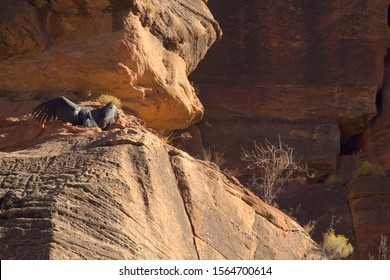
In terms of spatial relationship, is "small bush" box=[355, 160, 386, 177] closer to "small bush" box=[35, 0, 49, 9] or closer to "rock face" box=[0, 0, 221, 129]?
"rock face" box=[0, 0, 221, 129]

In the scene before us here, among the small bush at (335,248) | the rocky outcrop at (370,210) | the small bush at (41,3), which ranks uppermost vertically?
the small bush at (41,3)

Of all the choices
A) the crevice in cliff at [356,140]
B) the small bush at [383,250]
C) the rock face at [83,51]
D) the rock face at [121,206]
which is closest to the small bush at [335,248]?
the small bush at [383,250]

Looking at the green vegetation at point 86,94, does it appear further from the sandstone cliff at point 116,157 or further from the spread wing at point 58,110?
the spread wing at point 58,110

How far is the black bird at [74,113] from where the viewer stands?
51.5ft

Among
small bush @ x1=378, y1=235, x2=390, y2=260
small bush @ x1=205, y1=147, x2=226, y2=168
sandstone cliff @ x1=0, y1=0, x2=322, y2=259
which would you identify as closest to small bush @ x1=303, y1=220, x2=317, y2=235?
small bush @ x1=378, y1=235, x2=390, y2=260

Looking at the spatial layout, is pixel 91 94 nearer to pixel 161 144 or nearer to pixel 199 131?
pixel 161 144

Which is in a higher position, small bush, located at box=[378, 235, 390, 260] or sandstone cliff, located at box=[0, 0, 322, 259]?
sandstone cliff, located at box=[0, 0, 322, 259]

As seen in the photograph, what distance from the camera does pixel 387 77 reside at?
84.0 feet

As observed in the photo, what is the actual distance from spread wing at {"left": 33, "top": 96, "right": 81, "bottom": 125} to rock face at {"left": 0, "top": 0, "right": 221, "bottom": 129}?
5.03ft

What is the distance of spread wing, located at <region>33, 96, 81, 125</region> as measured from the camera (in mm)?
15719

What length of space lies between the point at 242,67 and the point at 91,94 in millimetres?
8559

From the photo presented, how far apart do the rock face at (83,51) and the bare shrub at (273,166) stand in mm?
3727

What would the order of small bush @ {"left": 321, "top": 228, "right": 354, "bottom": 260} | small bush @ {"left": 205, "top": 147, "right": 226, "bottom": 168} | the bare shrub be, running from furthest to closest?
small bush @ {"left": 205, "top": 147, "right": 226, "bottom": 168} → the bare shrub → small bush @ {"left": 321, "top": 228, "right": 354, "bottom": 260}

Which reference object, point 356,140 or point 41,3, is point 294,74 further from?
point 41,3
